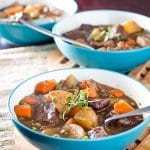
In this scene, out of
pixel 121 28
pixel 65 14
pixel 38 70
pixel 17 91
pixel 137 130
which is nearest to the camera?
pixel 137 130

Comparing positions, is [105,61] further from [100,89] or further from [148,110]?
[148,110]

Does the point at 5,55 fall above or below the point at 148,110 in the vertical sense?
below

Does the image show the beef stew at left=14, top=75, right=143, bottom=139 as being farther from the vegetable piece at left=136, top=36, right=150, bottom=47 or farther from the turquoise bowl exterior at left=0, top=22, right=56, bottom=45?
the turquoise bowl exterior at left=0, top=22, right=56, bottom=45

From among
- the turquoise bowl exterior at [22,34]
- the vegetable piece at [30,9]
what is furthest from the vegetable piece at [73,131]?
the vegetable piece at [30,9]

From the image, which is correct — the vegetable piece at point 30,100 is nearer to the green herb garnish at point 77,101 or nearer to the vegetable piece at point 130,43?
the green herb garnish at point 77,101

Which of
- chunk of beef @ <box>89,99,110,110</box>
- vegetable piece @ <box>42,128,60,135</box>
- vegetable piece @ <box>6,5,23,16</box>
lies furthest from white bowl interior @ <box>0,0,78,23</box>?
vegetable piece @ <box>42,128,60,135</box>

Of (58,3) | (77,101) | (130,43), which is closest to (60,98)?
(77,101)

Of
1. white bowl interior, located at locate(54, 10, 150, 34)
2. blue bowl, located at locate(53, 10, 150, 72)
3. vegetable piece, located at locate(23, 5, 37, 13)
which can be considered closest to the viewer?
blue bowl, located at locate(53, 10, 150, 72)

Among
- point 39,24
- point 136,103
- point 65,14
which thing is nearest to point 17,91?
point 136,103
